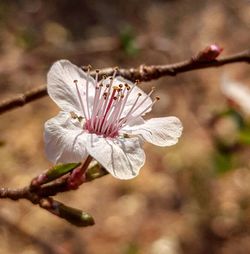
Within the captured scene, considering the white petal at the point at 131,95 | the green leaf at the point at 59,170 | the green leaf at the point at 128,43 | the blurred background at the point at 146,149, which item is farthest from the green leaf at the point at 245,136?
the green leaf at the point at 59,170

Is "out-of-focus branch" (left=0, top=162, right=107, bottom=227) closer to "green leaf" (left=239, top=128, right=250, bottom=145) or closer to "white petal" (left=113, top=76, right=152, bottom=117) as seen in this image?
"white petal" (left=113, top=76, right=152, bottom=117)

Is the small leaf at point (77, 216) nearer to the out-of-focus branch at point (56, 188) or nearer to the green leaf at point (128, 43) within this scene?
the out-of-focus branch at point (56, 188)

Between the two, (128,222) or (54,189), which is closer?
(54,189)

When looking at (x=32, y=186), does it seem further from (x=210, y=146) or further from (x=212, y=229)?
(x=210, y=146)

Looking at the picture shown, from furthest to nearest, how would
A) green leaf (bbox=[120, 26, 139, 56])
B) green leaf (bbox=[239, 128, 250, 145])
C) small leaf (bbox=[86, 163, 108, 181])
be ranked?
green leaf (bbox=[120, 26, 139, 56]) → green leaf (bbox=[239, 128, 250, 145]) → small leaf (bbox=[86, 163, 108, 181])

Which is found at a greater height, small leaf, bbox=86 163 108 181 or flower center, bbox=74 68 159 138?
flower center, bbox=74 68 159 138

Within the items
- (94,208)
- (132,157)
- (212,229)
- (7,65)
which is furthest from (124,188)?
(132,157)

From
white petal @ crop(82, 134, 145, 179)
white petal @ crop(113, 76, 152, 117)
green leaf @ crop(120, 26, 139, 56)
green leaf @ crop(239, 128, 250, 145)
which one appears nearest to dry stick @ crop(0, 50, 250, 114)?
white petal @ crop(113, 76, 152, 117)
